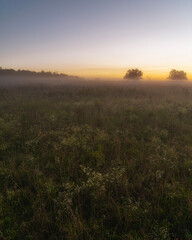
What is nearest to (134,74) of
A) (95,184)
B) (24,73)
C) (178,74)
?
(178,74)

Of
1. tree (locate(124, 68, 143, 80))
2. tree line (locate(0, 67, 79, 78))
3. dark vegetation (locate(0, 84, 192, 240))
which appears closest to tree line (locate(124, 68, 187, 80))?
tree (locate(124, 68, 143, 80))

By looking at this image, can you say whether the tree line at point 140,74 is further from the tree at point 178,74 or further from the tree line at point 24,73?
the tree line at point 24,73

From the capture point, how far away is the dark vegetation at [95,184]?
248 centimetres

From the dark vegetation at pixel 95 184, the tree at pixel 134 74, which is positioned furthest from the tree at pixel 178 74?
the dark vegetation at pixel 95 184

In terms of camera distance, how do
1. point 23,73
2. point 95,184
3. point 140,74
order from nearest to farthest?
point 95,184 → point 140,74 → point 23,73

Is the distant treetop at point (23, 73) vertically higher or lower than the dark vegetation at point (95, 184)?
higher

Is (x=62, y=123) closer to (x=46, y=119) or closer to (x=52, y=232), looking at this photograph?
(x=46, y=119)

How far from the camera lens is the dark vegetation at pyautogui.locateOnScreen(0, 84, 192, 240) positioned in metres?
2.48

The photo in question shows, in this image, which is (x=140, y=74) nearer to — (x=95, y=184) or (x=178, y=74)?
(x=178, y=74)

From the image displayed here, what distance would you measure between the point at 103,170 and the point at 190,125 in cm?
574

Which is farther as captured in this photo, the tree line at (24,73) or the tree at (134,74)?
the tree line at (24,73)

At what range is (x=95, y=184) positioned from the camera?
3281 millimetres

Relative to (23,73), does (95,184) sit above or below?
below

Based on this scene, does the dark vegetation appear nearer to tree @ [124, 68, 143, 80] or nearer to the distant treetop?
tree @ [124, 68, 143, 80]
